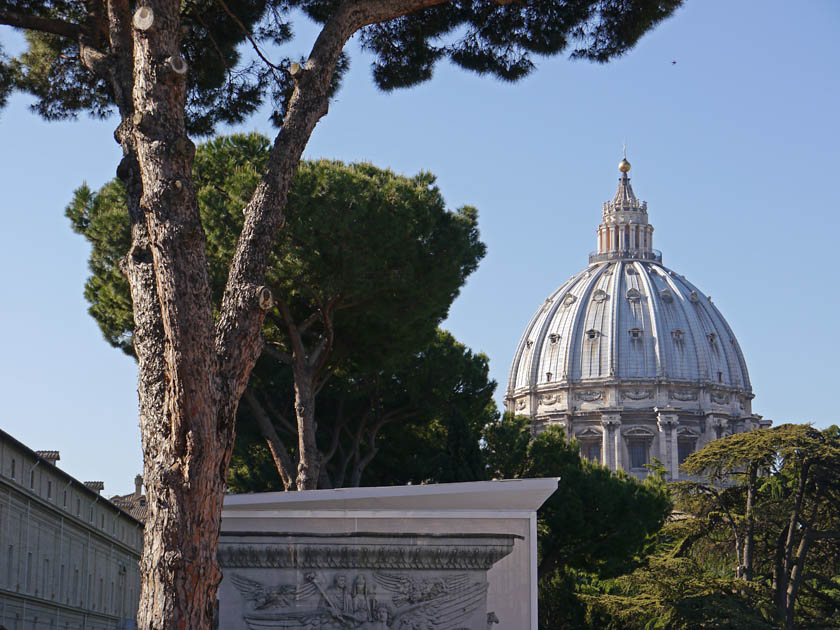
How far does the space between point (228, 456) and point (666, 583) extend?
12982mm

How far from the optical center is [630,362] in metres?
93.9

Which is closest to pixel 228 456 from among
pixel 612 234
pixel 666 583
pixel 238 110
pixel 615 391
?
pixel 238 110

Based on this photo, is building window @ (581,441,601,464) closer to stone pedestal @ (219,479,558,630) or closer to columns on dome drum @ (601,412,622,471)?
columns on dome drum @ (601,412,622,471)

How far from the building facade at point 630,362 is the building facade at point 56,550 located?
2278 inches

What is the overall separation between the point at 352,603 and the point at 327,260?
5586mm

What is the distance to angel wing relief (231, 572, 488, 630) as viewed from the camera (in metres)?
11.1

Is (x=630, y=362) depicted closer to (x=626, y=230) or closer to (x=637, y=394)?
(x=637, y=394)

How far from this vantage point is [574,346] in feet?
314

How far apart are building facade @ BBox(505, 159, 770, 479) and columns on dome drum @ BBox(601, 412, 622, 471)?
0.24ft

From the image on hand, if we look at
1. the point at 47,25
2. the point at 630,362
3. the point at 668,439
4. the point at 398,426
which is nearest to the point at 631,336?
the point at 630,362

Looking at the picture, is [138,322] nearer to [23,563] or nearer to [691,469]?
[691,469]

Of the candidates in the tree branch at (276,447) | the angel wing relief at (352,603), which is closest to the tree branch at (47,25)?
the angel wing relief at (352,603)

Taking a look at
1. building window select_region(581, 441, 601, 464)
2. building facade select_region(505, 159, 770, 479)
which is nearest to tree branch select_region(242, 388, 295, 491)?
building facade select_region(505, 159, 770, 479)

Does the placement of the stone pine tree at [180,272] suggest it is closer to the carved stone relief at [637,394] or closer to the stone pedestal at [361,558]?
the stone pedestal at [361,558]
